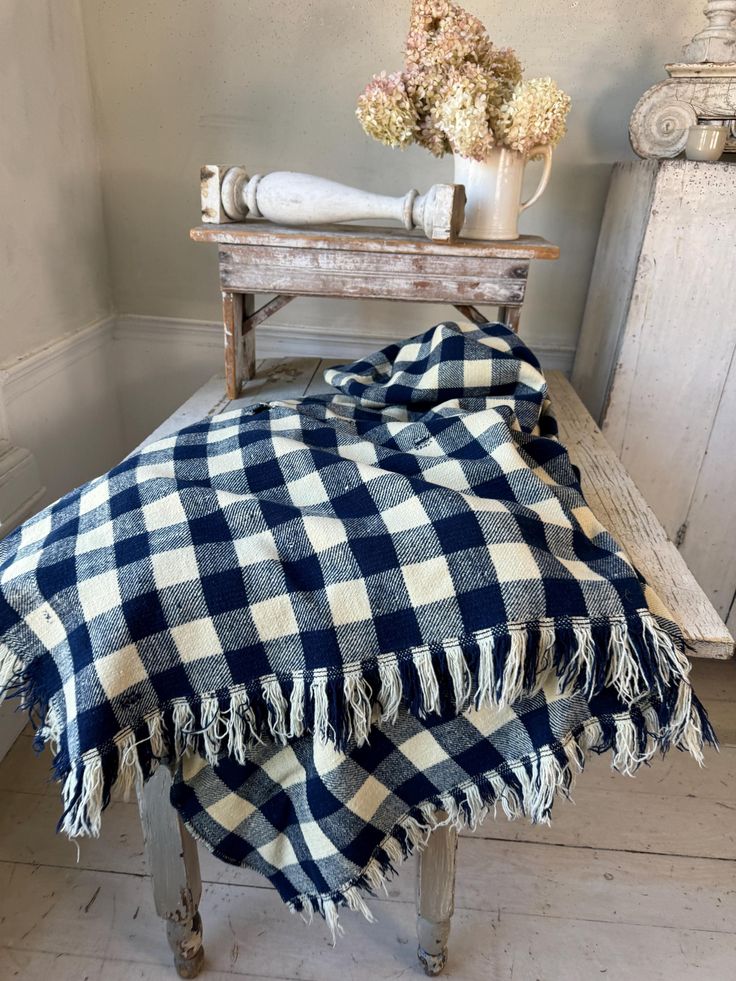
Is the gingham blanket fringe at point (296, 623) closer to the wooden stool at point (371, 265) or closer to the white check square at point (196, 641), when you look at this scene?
the white check square at point (196, 641)

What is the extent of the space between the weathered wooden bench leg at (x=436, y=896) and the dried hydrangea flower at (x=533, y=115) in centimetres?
93

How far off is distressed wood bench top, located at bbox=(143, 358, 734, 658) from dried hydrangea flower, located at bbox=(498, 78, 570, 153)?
45 centimetres

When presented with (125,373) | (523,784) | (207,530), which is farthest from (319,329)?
(523,784)

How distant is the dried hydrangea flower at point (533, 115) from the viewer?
90 cm

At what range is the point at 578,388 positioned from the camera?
1.44 meters

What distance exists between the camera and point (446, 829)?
2.52 feet

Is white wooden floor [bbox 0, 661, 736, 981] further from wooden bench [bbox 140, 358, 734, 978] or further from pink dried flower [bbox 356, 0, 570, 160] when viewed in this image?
pink dried flower [bbox 356, 0, 570, 160]

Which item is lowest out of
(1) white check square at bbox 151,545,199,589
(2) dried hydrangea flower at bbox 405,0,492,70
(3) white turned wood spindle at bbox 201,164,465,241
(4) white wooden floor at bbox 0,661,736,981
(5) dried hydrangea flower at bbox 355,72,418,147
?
(4) white wooden floor at bbox 0,661,736,981

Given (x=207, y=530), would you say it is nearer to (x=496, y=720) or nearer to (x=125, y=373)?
(x=496, y=720)

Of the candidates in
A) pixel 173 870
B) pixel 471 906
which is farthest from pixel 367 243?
pixel 471 906

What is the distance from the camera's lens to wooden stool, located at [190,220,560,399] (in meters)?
0.98

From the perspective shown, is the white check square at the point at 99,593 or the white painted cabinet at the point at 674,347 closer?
the white check square at the point at 99,593

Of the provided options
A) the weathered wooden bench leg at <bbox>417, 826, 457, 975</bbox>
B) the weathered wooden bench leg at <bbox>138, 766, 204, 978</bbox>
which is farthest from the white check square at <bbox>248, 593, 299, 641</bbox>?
the weathered wooden bench leg at <bbox>417, 826, 457, 975</bbox>

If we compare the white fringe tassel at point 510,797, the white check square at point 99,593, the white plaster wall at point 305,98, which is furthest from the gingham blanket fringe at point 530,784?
the white plaster wall at point 305,98
